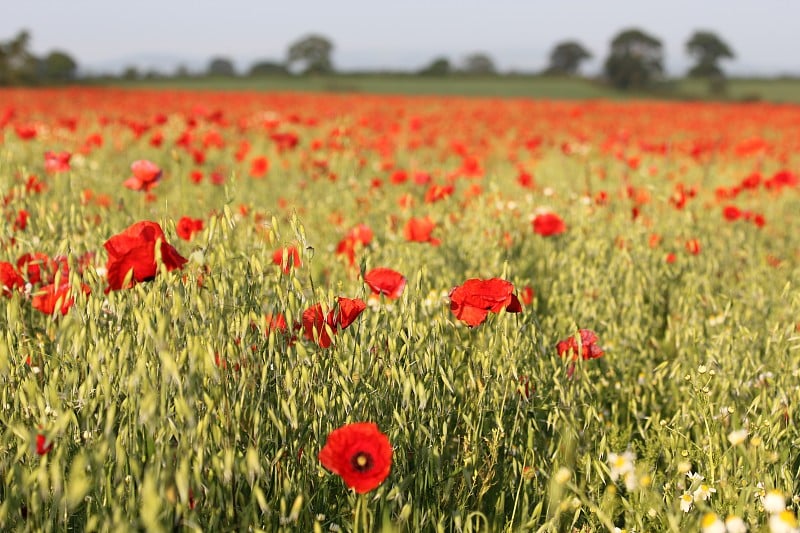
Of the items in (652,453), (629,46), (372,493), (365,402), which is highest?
(629,46)

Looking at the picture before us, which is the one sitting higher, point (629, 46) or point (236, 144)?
point (629, 46)

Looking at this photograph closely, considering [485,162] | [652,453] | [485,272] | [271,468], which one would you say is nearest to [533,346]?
[652,453]

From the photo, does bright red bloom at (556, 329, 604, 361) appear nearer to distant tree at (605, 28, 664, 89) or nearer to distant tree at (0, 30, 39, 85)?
distant tree at (0, 30, 39, 85)

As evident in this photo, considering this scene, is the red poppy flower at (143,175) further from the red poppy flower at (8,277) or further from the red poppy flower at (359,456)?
the red poppy flower at (359,456)

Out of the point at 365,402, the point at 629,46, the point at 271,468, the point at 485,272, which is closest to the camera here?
the point at 271,468

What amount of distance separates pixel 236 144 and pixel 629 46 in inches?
1886

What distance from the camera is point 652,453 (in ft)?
6.82

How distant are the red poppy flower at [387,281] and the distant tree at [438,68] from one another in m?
43.7

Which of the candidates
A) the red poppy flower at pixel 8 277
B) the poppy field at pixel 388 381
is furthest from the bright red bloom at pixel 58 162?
the red poppy flower at pixel 8 277

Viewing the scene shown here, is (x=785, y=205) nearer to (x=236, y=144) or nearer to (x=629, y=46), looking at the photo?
(x=236, y=144)

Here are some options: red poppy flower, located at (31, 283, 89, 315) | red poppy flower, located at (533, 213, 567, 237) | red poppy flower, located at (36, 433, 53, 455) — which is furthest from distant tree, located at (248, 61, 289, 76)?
red poppy flower, located at (36, 433, 53, 455)

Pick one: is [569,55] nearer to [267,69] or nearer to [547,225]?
[267,69]

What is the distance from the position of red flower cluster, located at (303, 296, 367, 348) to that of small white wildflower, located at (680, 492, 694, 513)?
0.87 metres

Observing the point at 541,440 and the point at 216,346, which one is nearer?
the point at 216,346
